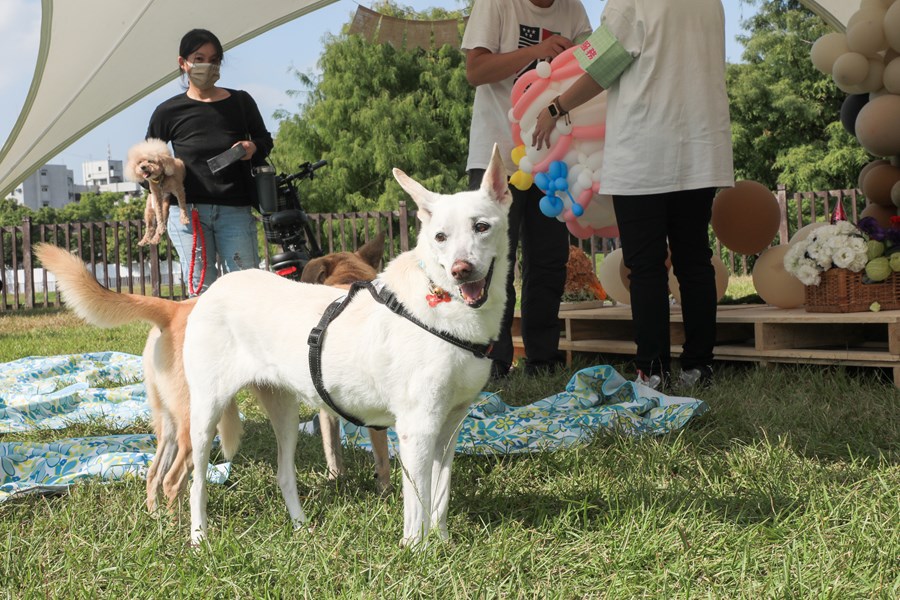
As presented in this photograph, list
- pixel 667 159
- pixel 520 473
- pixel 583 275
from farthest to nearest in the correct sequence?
pixel 583 275
pixel 667 159
pixel 520 473

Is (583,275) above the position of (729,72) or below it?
below

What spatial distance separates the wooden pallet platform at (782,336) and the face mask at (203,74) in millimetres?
2693

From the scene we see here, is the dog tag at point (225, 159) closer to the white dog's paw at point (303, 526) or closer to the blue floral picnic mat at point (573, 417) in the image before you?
the blue floral picnic mat at point (573, 417)

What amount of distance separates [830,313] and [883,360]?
415 mm

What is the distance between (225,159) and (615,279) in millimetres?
2966

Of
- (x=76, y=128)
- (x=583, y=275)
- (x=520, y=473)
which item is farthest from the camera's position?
(x=583, y=275)

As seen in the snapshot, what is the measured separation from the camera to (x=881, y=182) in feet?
16.3

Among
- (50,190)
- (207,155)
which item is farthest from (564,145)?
(50,190)

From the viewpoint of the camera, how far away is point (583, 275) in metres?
6.49

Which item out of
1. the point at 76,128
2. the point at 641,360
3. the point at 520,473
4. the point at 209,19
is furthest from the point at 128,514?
the point at 209,19

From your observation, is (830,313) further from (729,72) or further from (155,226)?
(729,72)

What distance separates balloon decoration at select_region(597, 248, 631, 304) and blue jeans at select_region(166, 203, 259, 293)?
2661mm

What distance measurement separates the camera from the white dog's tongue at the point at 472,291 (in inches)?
83.7

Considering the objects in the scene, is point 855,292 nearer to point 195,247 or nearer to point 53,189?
point 195,247
